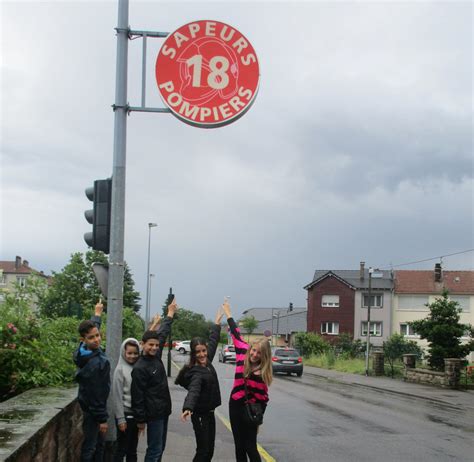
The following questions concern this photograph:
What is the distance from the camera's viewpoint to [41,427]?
15.1 ft

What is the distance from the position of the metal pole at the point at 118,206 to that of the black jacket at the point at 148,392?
32 cm

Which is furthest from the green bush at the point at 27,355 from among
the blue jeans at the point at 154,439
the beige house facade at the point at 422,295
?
the beige house facade at the point at 422,295

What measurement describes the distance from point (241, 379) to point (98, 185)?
2503 mm

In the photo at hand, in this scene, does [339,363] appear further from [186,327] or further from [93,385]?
[186,327]

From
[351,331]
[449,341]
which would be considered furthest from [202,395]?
[351,331]

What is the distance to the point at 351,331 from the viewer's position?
63406mm

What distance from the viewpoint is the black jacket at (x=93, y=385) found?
571cm

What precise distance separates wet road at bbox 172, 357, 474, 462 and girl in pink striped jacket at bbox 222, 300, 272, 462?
2.64 m

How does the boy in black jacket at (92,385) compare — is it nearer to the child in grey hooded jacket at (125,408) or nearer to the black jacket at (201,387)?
the child in grey hooded jacket at (125,408)

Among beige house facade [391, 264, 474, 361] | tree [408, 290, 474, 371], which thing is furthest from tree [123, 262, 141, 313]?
tree [408, 290, 474, 371]

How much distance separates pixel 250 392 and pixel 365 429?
6374 millimetres

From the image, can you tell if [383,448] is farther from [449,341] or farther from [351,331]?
[351,331]

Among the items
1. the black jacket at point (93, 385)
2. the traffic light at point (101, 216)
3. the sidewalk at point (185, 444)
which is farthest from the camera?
the sidewalk at point (185, 444)

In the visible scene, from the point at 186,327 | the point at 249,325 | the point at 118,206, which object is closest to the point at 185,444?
the point at 118,206
